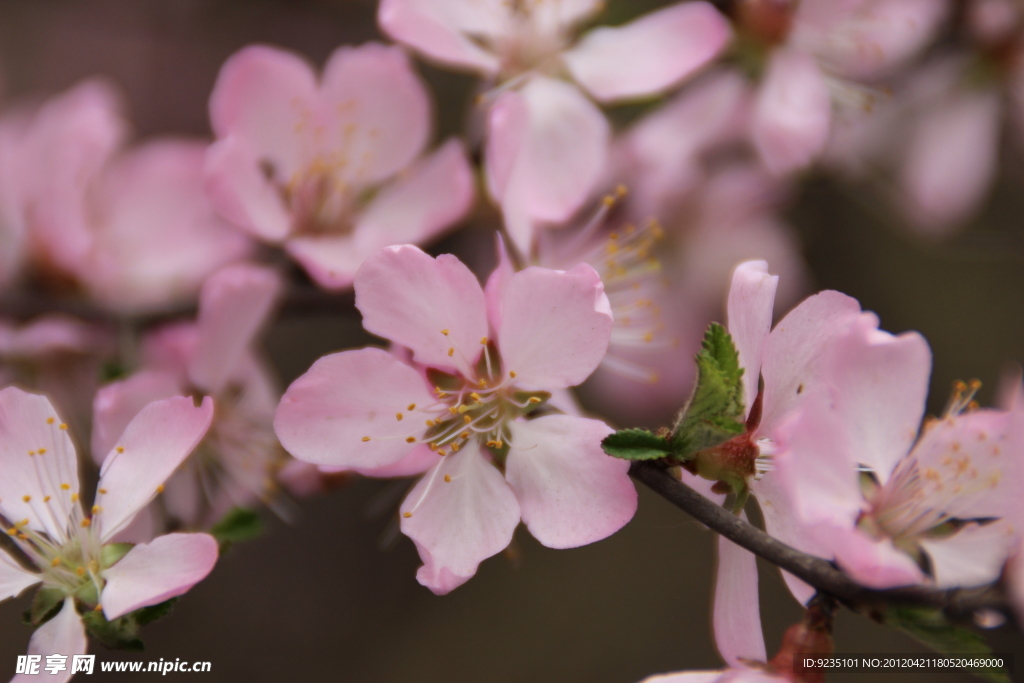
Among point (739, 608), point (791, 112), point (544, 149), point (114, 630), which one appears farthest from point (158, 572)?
point (791, 112)

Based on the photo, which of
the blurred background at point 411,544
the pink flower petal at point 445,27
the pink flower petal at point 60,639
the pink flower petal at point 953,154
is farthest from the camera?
the blurred background at point 411,544

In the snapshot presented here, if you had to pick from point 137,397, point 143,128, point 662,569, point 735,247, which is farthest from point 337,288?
point 143,128

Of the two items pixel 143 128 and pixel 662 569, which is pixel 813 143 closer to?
pixel 662 569

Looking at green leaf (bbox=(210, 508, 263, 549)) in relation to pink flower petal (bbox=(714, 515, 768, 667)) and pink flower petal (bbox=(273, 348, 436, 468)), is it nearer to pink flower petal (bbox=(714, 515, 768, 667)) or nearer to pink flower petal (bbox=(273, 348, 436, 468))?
pink flower petal (bbox=(273, 348, 436, 468))

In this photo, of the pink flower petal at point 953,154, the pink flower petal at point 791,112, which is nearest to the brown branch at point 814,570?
the pink flower petal at point 791,112

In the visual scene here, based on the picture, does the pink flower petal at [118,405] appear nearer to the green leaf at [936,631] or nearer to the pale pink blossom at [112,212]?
the pale pink blossom at [112,212]

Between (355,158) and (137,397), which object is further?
(355,158)

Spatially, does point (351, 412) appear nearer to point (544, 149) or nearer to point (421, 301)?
point (421, 301)
